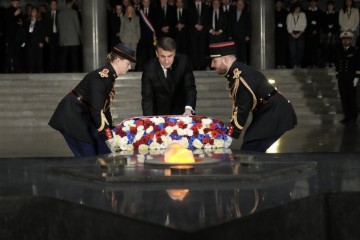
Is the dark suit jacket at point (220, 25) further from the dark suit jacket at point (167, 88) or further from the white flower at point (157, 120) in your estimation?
the white flower at point (157, 120)

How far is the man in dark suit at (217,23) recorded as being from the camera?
17.6 m

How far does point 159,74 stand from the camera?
788cm

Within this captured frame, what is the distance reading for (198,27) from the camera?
17.8 m

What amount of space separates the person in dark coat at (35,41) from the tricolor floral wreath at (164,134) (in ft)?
40.9

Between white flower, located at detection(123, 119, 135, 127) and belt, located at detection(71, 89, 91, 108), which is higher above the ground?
belt, located at detection(71, 89, 91, 108)

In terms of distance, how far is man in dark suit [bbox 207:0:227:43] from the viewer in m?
17.6

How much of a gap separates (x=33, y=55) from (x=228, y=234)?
16.2 metres

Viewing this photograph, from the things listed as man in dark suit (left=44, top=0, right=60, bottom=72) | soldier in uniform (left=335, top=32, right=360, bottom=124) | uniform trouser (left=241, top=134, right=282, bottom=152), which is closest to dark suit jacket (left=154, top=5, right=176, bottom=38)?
man in dark suit (left=44, top=0, right=60, bottom=72)

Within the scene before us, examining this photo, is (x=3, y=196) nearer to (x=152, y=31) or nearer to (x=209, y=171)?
(x=209, y=171)

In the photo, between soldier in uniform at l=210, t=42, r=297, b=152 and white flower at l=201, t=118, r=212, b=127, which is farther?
soldier in uniform at l=210, t=42, r=297, b=152

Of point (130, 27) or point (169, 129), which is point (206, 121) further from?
point (130, 27)

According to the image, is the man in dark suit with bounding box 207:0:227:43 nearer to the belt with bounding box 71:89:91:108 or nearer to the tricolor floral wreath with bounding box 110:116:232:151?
the belt with bounding box 71:89:91:108

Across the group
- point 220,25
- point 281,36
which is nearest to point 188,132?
point 220,25

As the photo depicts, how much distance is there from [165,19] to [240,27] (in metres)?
→ 1.68
